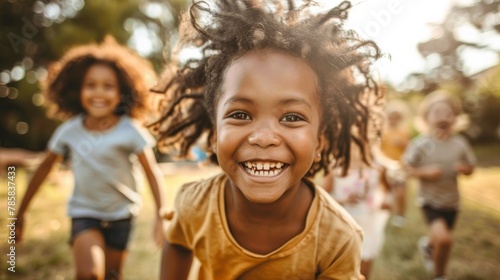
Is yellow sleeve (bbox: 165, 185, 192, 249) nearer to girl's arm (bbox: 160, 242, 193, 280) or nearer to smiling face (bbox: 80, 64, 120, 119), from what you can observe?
girl's arm (bbox: 160, 242, 193, 280)

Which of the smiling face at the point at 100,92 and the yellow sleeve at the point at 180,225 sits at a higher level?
the smiling face at the point at 100,92

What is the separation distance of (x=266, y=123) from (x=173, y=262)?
3.18 ft

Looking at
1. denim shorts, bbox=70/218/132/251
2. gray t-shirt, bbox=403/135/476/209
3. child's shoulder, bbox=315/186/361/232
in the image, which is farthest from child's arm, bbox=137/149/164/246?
gray t-shirt, bbox=403/135/476/209

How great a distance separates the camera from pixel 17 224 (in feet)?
10.0

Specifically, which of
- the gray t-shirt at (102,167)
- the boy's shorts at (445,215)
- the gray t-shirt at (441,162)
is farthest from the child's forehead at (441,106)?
the gray t-shirt at (102,167)

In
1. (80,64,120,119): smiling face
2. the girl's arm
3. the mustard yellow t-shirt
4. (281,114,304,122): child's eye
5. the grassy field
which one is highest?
(80,64,120,119): smiling face

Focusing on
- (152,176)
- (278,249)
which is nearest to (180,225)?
(278,249)

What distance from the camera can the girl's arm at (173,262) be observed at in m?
2.16

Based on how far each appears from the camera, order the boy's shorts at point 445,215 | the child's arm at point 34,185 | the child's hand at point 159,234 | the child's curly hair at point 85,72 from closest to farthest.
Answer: the child's hand at point 159,234 → the child's arm at point 34,185 → the child's curly hair at point 85,72 → the boy's shorts at point 445,215

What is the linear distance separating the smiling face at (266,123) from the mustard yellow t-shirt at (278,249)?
0.29 metres

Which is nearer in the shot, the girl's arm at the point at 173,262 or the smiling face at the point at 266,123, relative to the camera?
the smiling face at the point at 266,123

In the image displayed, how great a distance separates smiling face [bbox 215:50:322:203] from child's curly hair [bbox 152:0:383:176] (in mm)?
107

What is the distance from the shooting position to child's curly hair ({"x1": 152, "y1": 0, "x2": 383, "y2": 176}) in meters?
1.85

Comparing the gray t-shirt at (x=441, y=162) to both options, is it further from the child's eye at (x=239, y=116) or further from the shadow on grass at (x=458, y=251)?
the child's eye at (x=239, y=116)
